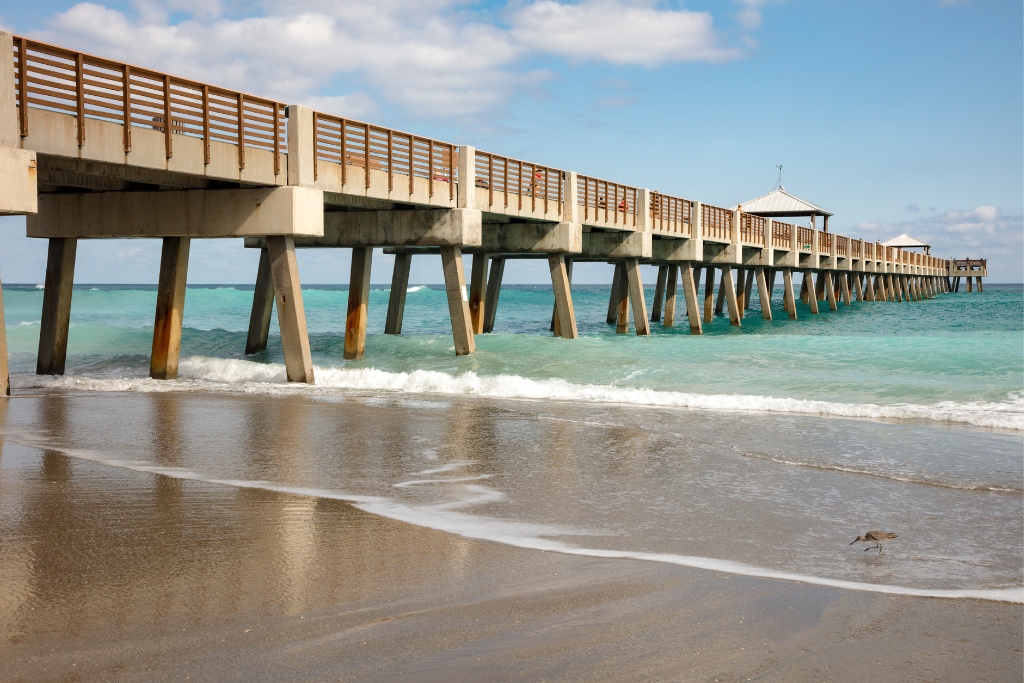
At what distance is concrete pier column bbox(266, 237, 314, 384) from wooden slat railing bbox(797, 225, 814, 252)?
117 ft

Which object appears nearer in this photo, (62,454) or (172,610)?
(172,610)

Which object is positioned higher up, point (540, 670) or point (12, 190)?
point (12, 190)

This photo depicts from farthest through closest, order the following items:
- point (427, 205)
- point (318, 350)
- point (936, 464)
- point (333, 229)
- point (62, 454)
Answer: point (318, 350) → point (333, 229) → point (427, 205) → point (936, 464) → point (62, 454)

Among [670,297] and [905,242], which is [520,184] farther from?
[905,242]

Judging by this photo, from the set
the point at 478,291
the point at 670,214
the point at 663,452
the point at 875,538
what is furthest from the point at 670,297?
the point at 875,538

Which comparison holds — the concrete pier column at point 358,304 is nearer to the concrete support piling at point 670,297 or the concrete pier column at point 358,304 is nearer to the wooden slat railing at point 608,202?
the wooden slat railing at point 608,202

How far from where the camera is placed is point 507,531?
5531mm

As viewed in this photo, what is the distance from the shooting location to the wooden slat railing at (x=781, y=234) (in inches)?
1647

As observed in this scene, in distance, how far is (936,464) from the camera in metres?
8.18

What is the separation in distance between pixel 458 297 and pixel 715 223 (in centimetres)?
1766

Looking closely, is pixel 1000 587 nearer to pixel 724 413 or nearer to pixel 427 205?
pixel 724 413

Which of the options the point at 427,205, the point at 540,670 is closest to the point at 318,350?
the point at 427,205

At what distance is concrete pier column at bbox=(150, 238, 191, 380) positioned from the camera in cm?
1529

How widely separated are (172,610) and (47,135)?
8.71 meters
